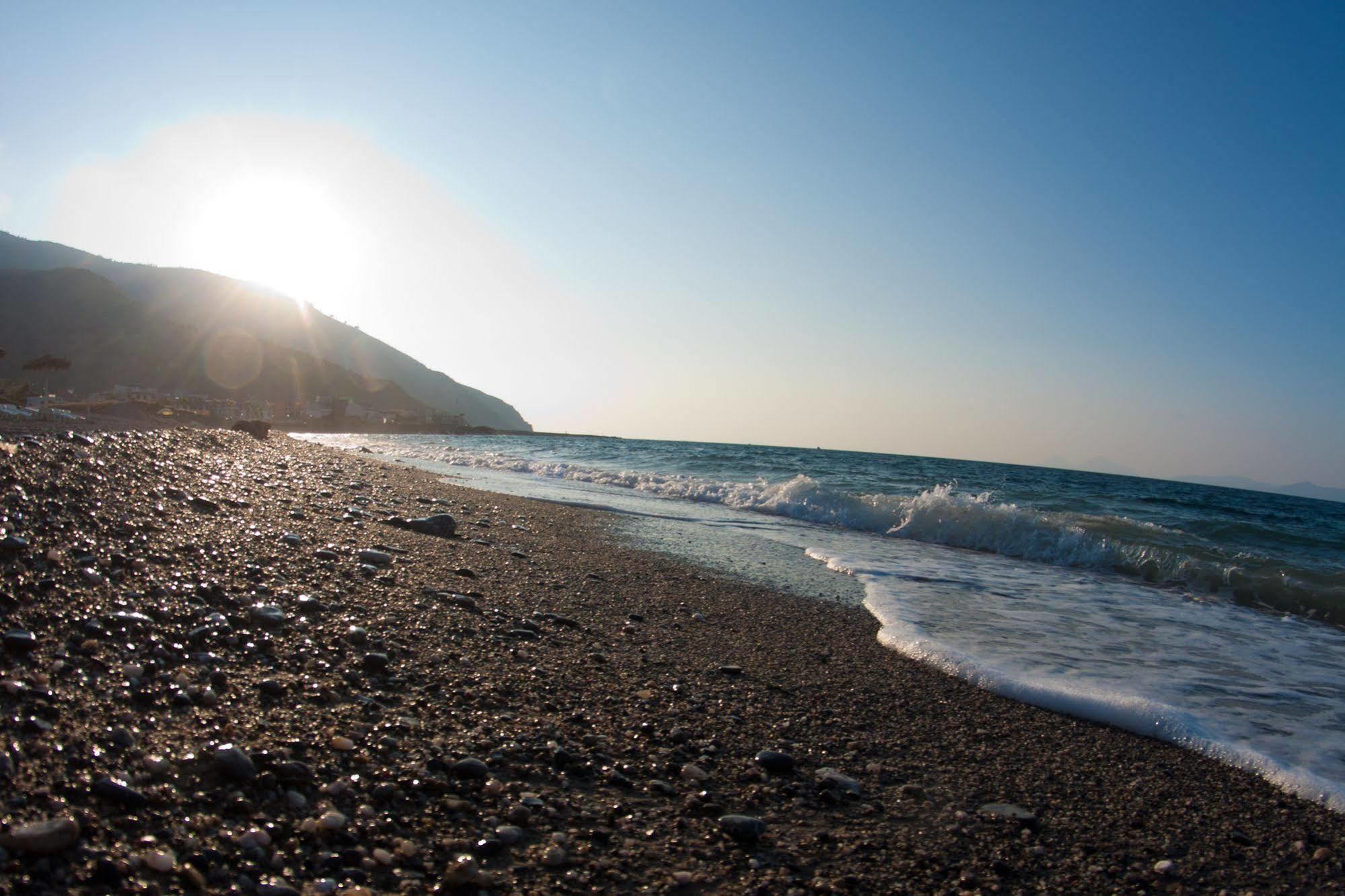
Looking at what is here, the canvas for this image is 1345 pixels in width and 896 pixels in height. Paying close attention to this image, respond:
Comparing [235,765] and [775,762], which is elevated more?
[235,765]

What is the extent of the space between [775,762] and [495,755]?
4.32 ft

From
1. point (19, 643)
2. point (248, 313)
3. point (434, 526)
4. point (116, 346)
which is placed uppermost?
point (248, 313)

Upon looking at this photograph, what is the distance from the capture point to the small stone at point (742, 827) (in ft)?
8.95

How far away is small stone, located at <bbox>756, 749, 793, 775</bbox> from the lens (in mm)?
3361

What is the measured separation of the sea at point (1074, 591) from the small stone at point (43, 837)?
5161 millimetres

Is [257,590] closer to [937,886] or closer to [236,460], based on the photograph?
[937,886]

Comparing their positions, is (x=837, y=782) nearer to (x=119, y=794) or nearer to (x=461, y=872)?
(x=461, y=872)

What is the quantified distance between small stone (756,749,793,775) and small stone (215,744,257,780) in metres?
2.13

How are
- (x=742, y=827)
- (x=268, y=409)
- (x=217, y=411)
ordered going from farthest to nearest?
1. (x=268, y=409)
2. (x=217, y=411)
3. (x=742, y=827)

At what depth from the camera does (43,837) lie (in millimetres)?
1890

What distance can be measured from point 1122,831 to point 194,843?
366cm

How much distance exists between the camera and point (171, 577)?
4391 millimetres

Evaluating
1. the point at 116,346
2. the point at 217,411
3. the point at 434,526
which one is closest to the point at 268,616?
the point at 434,526

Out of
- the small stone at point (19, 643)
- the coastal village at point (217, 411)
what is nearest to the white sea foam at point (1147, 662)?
the small stone at point (19, 643)
